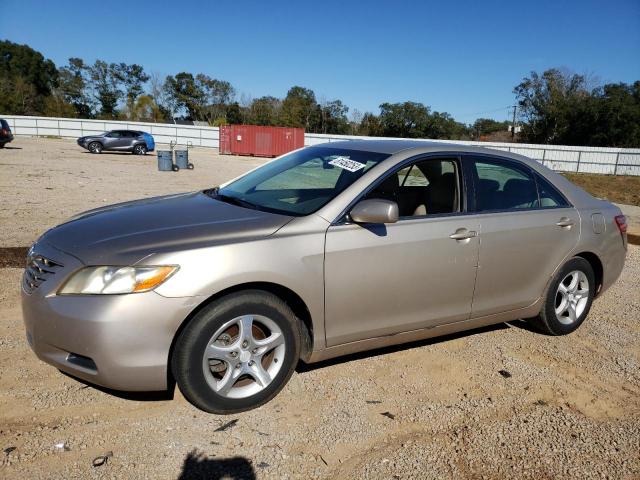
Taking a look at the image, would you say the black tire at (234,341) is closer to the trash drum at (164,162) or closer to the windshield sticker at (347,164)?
the windshield sticker at (347,164)

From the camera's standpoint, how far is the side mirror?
10.0 ft

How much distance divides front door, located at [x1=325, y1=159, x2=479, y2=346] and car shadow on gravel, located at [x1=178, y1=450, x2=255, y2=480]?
950 millimetres

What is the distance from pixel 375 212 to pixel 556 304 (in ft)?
7.54

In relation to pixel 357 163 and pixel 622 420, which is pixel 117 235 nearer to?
pixel 357 163

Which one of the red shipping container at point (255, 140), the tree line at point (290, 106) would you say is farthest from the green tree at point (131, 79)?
the red shipping container at point (255, 140)

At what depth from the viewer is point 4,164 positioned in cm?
1803

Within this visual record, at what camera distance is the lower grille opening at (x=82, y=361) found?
2605 millimetres

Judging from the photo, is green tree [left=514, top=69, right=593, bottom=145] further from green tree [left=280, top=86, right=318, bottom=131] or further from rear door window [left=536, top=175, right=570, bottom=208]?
rear door window [left=536, top=175, right=570, bottom=208]

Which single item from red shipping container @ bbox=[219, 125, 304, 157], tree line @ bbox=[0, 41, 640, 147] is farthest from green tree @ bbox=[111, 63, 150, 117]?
red shipping container @ bbox=[219, 125, 304, 157]

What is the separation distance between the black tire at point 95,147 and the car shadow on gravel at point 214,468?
101 ft

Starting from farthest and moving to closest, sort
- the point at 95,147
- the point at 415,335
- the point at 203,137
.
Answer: the point at 203,137
the point at 95,147
the point at 415,335

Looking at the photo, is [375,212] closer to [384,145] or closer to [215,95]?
[384,145]

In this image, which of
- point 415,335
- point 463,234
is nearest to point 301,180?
→ point 463,234

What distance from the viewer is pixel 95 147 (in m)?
29.9
